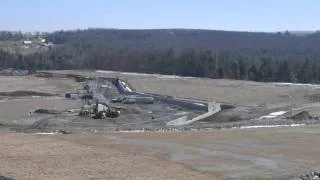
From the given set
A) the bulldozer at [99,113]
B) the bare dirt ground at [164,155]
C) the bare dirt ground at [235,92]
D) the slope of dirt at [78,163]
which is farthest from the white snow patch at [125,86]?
the slope of dirt at [78,163]

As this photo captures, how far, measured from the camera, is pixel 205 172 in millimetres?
25453

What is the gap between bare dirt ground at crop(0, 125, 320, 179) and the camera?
976 inches

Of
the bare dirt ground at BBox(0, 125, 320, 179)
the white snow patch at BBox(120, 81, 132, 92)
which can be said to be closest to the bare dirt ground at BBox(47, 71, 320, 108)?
the white snow patch at BBox(120, 81, 132, 92)

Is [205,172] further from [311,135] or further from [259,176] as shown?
[311,135]

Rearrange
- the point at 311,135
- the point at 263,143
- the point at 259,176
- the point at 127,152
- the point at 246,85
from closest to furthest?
the point at 259,176
the point at 127,152
the point at 263,143
the point at 311,135
the point at 246,85

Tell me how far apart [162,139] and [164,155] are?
563 cm

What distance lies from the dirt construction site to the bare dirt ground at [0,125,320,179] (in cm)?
4

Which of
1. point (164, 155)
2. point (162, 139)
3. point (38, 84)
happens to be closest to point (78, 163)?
point (164, 155)

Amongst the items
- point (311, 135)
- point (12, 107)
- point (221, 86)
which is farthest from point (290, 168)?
point (221, 86)

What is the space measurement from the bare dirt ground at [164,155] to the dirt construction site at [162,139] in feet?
0.13

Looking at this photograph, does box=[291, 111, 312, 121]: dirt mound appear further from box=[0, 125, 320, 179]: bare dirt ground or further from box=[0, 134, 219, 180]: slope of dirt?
box=[0, 134, 219, 180]: slope of dirt

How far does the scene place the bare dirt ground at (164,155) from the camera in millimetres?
24781

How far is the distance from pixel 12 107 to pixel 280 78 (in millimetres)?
54018

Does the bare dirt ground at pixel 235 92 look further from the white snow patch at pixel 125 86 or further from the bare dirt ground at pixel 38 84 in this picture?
the bare dirt ground at pixel 38 84
